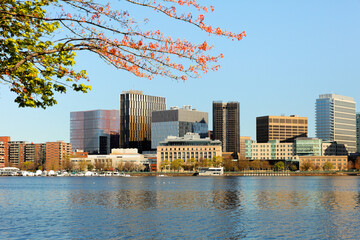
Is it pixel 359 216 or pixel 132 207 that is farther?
pixel 132 207

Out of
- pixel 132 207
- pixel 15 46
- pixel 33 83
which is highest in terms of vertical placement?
pixel 15 46

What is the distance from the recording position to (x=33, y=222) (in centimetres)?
6312

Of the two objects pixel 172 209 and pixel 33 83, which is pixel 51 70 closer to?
pixel 33 83

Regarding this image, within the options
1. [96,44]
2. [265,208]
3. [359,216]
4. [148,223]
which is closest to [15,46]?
[96,44]

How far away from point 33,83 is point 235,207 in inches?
2480

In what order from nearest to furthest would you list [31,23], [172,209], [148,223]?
1. [31,23]
2. [148,223]
3. [172,209]

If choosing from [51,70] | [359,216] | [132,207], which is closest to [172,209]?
[132,207]

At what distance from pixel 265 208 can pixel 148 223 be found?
25.4 meters

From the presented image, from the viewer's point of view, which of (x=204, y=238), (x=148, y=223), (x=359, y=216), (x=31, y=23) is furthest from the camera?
(x=359, y=216)

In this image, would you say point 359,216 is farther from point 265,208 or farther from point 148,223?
point 148,223

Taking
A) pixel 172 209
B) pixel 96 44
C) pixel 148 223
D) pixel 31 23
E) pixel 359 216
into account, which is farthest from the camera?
pixel 172 209

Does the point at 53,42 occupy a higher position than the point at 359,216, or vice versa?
the point at 53,42

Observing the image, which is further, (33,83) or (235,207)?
(235,207)

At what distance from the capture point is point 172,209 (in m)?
77.9
